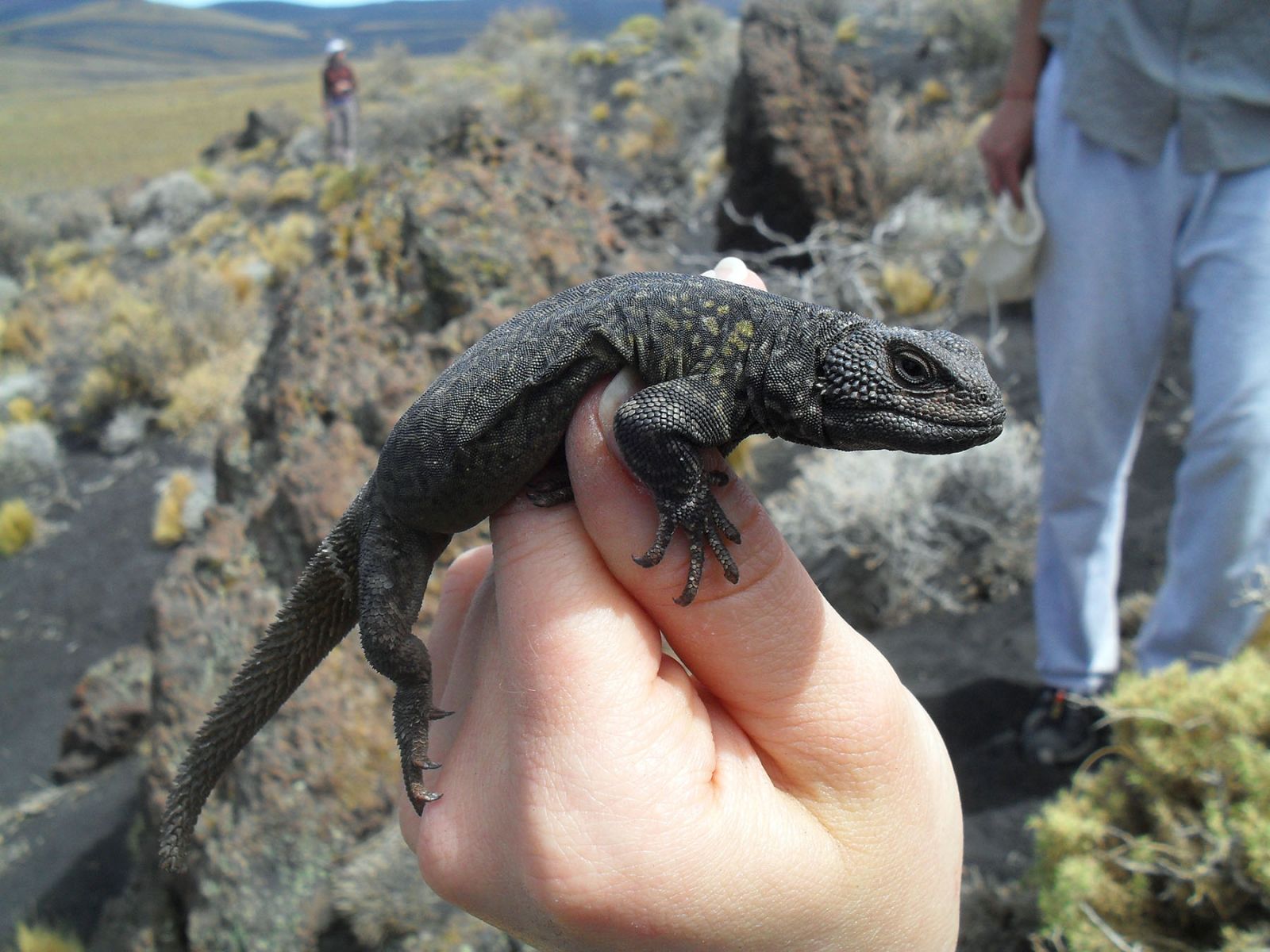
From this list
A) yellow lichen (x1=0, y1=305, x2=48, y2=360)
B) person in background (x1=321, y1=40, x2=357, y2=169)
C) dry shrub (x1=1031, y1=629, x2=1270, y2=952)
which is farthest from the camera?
person in background (x1=321, y1=40, x2=357, y2=169)

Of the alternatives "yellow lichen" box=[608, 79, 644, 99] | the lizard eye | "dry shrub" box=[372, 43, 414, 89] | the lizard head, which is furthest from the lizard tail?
"dry shrub" box=[372, 43, 414, 89]

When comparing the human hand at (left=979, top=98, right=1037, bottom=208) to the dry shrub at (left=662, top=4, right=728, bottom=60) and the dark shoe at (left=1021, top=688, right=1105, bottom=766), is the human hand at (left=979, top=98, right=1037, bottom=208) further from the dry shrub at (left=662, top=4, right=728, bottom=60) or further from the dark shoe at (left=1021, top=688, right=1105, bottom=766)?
the dry shrub at (left=662, top=4, right=728, bottom=60)

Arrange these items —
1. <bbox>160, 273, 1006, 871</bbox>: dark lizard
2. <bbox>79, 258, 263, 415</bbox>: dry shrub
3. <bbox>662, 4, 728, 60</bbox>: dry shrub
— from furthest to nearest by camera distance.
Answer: <bbox>662, 4, 728, 60</bbox>: dry shrub, <bbox>79, 258, 263, 415</bbox>: dry shrub, <bbox>160, 273, 1006, 871</bbox>: dark lizard

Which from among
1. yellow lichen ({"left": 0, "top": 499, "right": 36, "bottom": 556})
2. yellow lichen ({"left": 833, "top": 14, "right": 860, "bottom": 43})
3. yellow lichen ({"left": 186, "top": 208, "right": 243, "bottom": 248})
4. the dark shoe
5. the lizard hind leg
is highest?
the lizard hind leg

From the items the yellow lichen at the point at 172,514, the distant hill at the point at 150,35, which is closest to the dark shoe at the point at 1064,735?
the yellow lichen at the point at 172,514

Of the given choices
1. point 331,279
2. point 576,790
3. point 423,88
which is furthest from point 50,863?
point 423,88

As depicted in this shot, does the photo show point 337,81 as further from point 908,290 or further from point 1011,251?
point 1011,251

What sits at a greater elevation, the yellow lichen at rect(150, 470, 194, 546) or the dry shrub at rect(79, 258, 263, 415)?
the dry shrub at rect(79, 258, 263, 415)
